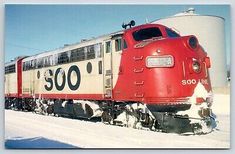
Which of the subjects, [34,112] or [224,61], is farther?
[34,112]

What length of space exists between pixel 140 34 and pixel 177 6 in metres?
0.40

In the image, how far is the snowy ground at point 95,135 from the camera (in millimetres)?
3863

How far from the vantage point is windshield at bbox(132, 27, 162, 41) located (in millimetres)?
3943

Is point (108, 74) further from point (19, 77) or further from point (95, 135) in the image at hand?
point (19, 77)

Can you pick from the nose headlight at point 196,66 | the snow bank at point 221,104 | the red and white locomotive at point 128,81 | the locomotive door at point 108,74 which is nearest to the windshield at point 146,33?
the red and white locomotive at point 128,81

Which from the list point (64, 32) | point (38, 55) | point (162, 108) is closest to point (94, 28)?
point (64, 32)

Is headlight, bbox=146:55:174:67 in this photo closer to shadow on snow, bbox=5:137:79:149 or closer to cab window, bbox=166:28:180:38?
cab window, bbox=166:28:180:38

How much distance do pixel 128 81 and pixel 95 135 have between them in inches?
21.5

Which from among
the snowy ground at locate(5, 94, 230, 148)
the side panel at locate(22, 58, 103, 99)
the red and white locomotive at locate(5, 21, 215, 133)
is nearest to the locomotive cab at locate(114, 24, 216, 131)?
the red and white locomotive at locate(5, 21, 215, 133)

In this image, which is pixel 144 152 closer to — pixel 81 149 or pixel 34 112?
pixel 81 149

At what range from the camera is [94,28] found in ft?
13.1

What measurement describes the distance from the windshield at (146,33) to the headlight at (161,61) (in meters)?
0.20

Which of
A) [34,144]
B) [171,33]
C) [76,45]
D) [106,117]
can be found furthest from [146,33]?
[34,144]

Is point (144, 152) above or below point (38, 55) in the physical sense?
below
